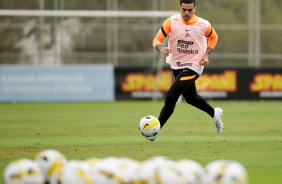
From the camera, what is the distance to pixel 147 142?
9.98m

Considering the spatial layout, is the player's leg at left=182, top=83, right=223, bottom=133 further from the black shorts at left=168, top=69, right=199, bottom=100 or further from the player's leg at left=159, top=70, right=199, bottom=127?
the player's leg at left=159, top=70, right=199, bottom=127

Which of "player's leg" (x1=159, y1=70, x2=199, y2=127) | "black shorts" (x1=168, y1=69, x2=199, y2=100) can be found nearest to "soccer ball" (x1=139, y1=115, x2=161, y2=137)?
"player's leg" (x1=159, y1=70, x2=199, y2=127)

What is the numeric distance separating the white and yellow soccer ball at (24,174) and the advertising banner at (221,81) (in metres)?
18.5

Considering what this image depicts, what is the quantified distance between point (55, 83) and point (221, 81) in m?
6.79

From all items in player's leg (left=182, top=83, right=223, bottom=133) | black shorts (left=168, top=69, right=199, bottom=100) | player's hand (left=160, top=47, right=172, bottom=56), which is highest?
player's hand (left=160, top=47, right=172, bottom=56)

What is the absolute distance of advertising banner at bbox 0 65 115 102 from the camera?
76.8ft

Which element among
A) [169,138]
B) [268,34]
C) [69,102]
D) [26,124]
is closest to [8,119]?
[26,124]

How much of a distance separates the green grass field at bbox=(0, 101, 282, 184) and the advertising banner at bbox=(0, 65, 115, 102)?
5782 mm

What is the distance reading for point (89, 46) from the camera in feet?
86.0

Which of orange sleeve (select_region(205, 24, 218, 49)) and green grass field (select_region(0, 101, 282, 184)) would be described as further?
orange sleeve (select_region(205, 24, 218, 49))

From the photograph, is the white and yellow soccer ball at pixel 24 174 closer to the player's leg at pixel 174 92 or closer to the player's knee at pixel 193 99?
the player's leg at pixel 174 92

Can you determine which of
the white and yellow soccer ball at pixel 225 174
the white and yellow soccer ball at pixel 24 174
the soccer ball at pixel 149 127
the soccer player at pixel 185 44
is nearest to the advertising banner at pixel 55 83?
the soccer player at pixel 185 44

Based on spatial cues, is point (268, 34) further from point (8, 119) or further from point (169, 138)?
point (169, 138)

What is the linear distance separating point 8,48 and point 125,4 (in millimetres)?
5703
